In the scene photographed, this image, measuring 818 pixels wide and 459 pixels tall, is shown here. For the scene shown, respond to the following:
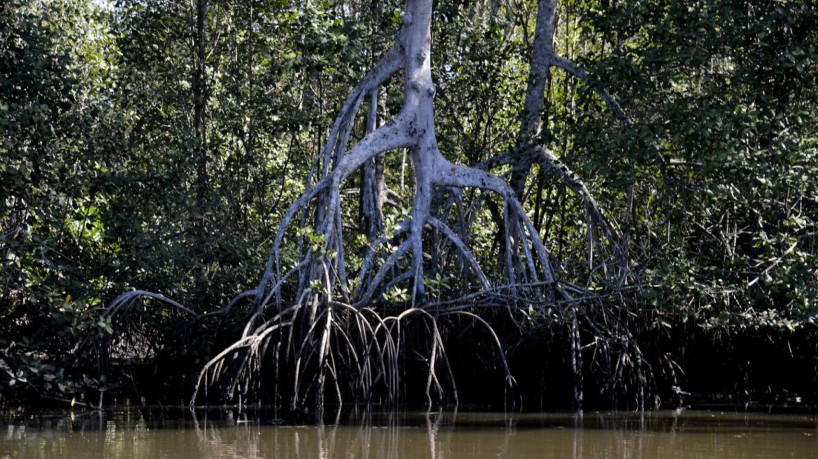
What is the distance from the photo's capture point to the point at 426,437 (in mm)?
6590

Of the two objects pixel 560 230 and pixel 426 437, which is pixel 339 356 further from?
pixel 560 230

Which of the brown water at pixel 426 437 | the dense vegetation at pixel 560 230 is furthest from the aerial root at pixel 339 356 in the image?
the brown water at pixel 426 437

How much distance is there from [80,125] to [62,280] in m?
1.55

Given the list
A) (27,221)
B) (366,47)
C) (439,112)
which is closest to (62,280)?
(27,221)

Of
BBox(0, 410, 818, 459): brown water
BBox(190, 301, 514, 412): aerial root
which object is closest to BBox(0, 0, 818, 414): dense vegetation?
BBox(190, 301, 514, 412): aerial root

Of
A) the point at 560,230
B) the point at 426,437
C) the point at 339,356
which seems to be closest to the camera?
the point at 426,437

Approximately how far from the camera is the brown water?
19.4ft

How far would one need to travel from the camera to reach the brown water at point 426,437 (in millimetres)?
5910

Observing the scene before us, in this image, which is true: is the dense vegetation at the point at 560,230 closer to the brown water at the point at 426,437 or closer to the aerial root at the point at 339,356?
the aerial root at the point at 339,356

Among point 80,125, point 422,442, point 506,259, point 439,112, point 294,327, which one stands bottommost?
point 422,442

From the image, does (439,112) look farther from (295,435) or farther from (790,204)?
(295,435)

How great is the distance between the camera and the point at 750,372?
33.3ft

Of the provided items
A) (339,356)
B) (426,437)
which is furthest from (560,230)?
(426,437)

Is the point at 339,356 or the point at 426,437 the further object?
the point at 339,356
